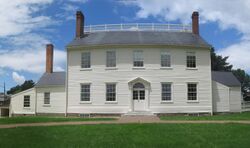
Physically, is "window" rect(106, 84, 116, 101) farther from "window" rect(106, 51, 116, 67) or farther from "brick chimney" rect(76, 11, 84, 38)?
"brick chimney" rect(76, 11, 84, 38)

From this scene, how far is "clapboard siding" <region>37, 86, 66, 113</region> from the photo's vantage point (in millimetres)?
32188

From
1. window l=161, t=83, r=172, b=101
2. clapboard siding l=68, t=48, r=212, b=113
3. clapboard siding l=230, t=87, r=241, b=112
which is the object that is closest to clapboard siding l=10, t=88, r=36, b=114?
clapboard siding l=68, t=48, r=212, b=113

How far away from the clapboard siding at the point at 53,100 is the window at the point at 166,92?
9142 millimetres

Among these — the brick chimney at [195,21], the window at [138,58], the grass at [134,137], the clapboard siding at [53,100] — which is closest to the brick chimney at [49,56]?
the clapboard siding at [53,100]

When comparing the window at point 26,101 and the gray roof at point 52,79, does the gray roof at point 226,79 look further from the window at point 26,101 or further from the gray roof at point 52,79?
the window at point 26,101

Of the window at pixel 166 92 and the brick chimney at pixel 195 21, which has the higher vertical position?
the brick chimney at pixel 195 21

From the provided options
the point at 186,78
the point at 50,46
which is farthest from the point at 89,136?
the point at 50,46

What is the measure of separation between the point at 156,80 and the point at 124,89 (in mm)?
2917

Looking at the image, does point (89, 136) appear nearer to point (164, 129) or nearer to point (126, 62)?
point (164, 129)

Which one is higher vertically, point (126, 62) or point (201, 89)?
point (126, 62)

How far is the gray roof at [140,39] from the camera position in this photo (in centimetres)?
3056

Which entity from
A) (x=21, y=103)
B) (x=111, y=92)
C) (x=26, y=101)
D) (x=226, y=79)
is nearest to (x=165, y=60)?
(x=111, y=92)

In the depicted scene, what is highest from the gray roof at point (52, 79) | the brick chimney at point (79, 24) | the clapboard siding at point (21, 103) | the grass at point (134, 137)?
the brick chimney at point (79, 24)

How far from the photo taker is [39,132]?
15.6 m
